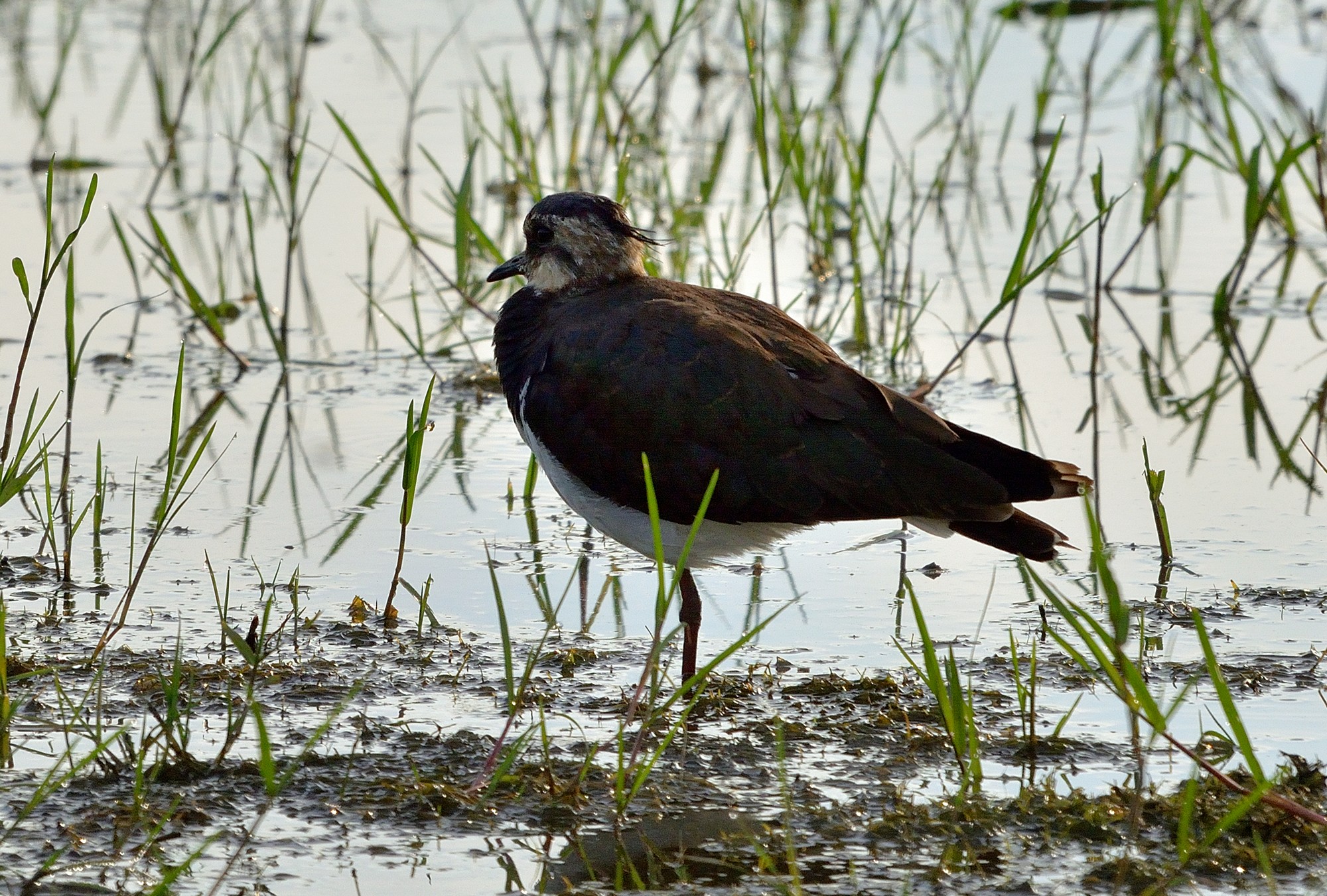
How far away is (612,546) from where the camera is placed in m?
5.36

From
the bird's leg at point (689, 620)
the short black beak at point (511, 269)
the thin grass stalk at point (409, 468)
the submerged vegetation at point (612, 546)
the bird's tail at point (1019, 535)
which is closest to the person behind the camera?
the submerged vegetation at point (612, 546)

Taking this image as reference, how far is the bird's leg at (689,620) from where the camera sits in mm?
4527

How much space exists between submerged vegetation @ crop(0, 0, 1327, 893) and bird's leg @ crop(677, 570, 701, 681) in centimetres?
9

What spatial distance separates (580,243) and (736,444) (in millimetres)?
982

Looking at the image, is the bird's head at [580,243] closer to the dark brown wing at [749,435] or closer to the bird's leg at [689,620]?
the dark brown wing at [749,435]

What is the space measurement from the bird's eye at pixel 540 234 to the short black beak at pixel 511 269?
67 mm

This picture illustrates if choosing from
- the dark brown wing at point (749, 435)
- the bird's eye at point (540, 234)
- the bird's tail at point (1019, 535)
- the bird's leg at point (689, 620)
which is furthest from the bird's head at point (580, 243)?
the bird's tail at point (1019, 535)

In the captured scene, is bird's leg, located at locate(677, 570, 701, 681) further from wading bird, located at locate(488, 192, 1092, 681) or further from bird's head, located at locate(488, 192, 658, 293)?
bird's head, located at locate(488, 192, 658, 293)

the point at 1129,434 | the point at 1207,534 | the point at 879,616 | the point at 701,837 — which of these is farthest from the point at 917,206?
the point at 701,837

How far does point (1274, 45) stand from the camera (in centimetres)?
1044

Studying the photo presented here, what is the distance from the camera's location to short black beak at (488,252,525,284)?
514 centimetres

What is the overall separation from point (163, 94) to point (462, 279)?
2.91 meters

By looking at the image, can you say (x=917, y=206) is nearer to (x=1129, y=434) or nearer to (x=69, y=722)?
(x=1129, y=434)

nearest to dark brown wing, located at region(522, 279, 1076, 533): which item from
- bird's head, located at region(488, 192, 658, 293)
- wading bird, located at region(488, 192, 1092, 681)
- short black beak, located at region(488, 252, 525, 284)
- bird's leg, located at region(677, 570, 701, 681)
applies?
wading bird, located at region(488, 192, 1092, 681)
